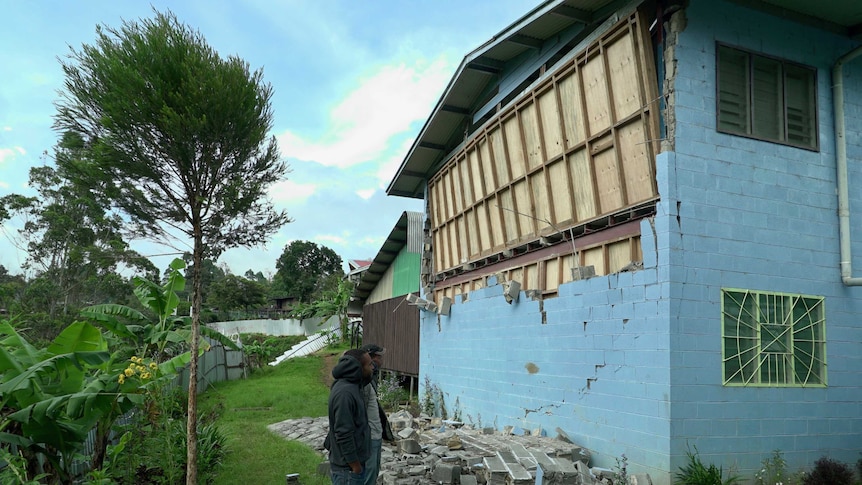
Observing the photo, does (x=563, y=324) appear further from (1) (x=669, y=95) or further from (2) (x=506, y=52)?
(2) (x=506, y=52)

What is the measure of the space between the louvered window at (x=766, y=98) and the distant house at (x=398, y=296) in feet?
34.0

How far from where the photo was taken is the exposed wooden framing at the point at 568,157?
864 centimetres

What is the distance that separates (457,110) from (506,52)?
8.80 feet

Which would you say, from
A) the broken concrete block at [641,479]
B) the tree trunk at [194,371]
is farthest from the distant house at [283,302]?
the broken concrete block at [641,479]

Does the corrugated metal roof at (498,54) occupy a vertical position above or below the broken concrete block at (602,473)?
above

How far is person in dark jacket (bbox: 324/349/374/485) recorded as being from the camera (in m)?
5.72

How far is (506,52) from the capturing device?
40.8 feet

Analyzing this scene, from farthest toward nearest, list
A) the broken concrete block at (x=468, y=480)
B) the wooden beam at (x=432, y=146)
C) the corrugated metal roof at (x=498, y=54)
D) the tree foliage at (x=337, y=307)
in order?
1. the tree foliage at (x=337, y=307)
2. the wooden beam at (x=432, y=146)
3. the corrugated metal roof at (x=498, y=54)
4. the broken concrete block at (x=468, y=480)

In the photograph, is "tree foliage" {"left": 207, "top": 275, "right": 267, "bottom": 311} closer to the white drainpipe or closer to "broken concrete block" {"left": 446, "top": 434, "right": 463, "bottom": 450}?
"broken concrete block" {"left": 446, "top": 434, "right": 463, "bottom": 450}

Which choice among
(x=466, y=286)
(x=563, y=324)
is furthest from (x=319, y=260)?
(x=563, y=324)

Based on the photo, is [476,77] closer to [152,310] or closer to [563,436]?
[563,436]

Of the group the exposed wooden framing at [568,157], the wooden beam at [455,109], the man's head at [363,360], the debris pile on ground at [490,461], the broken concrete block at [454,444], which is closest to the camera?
the man's head at [363,360]

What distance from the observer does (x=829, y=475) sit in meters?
7.70

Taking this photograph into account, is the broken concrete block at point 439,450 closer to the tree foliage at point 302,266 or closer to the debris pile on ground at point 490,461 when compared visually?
the debris pile on ground at point 490,461
